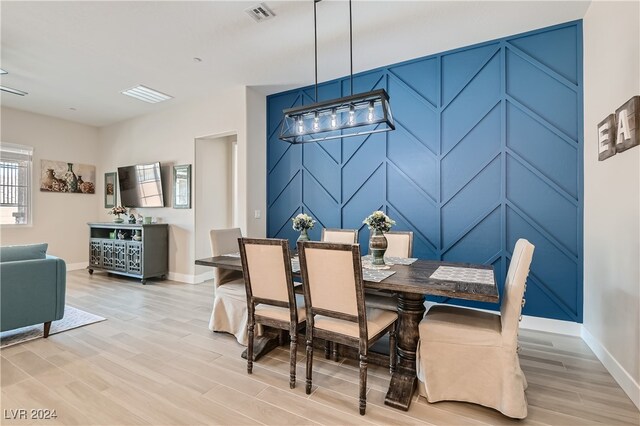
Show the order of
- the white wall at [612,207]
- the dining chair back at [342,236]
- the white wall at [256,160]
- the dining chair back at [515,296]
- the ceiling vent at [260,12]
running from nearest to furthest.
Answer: the dining chair back at [515,296] < the white wall at [612,207] < the ceiling vent at [260,12] < the dining chair back at [342,236] < the white wall at [256,160]

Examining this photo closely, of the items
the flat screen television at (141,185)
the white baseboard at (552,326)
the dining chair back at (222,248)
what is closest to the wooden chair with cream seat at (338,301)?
the dining chair back at (222,248)

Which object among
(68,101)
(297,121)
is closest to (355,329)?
(297,121)

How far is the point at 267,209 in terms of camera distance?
4.85 meters

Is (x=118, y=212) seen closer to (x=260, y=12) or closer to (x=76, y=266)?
(x=76, y=266)

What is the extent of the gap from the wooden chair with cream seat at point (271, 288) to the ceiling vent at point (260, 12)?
6.81ft

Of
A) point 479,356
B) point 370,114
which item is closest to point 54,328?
point 370,114

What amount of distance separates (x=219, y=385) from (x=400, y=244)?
1994 millimetres

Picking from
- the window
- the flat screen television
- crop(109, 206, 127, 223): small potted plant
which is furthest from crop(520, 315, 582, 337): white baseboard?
the window

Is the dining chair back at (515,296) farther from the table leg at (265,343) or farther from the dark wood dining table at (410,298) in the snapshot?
the table leg at (265,343)

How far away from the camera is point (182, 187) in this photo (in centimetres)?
511

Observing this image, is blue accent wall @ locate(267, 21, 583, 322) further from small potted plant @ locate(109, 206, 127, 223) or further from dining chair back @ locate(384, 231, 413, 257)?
small potted plant @ locate(109, 206, 127, 223)

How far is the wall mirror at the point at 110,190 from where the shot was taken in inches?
245

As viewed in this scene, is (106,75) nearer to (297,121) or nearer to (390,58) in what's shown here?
(297,121)

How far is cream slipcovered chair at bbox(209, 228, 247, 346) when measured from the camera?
279 cm
